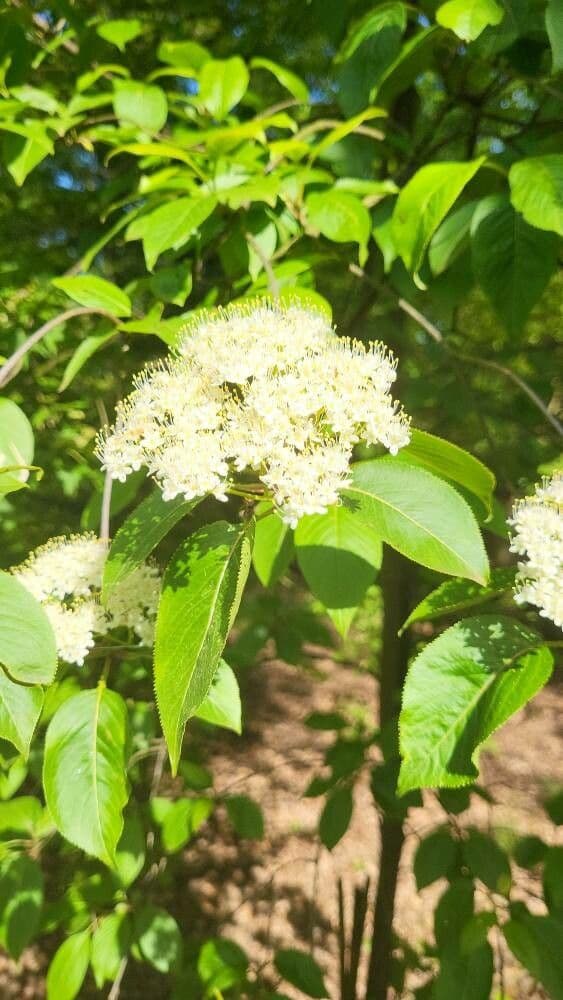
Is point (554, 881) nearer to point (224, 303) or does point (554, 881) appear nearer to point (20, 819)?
point (20, 819)

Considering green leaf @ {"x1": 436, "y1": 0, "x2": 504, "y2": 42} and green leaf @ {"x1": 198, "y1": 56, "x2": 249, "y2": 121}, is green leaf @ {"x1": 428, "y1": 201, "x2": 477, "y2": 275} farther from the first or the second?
green leaf @ {"x1": 198, "y1": 56, "x2": 249, "y2": 121}

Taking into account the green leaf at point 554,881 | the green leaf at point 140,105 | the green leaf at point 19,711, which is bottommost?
the green leaf at point 554,881

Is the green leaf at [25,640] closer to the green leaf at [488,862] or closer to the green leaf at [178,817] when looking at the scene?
the green leaf at [178,817]

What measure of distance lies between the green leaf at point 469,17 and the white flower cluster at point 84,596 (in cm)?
87

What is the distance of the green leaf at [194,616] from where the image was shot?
68 cm

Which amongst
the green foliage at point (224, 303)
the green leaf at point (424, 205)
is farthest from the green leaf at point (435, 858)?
the green leaf at point (424, 205)

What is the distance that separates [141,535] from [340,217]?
0.60 m

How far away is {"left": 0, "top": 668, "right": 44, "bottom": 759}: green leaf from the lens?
759mm

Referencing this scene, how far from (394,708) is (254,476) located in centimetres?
105

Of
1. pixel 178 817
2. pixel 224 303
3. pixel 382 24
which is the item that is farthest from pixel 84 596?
pixel 382 24

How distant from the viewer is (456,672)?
0.82 m

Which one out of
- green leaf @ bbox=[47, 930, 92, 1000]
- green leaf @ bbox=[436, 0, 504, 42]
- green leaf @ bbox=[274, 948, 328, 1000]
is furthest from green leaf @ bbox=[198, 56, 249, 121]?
green leaf @ bbox=[274, 948, 328, 1000]

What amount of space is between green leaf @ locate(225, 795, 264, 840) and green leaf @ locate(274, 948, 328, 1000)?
263 millimetres

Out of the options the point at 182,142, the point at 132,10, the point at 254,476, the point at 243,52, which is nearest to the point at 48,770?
the point at 254,476
